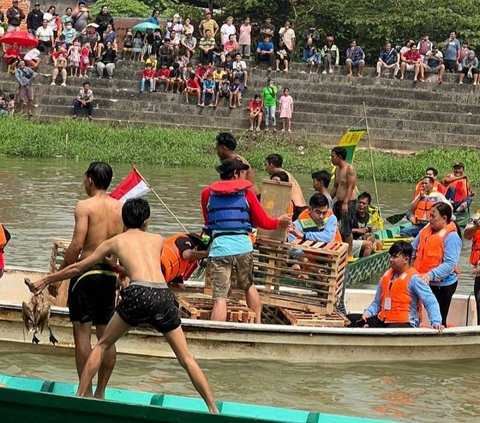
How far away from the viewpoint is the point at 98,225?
907 centimetres

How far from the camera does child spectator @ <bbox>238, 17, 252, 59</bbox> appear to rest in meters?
35.2

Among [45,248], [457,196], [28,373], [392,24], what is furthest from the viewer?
[392,24]

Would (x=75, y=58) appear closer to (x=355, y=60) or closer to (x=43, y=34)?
(x=43, y=34)

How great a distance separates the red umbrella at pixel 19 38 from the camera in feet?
110

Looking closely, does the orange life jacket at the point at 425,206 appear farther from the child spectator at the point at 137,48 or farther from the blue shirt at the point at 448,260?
the child spectator at the point at 137,48

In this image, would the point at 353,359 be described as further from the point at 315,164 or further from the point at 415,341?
the point at 315,164

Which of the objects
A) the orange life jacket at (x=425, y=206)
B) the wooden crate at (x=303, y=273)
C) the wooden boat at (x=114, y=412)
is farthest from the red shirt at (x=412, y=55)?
the wooden boat at (x=114, y=412)

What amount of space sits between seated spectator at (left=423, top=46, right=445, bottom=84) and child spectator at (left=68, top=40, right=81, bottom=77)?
908 centimetres

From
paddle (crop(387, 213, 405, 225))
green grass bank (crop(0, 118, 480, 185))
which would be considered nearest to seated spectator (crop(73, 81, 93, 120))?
green grass bank (crop(0, 118, 480, 185))

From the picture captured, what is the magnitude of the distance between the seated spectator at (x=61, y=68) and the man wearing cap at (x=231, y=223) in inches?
932

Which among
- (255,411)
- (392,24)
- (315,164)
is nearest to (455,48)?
(392,24)

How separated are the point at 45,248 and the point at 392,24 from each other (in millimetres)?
21791

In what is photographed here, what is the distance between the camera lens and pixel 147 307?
822 cm

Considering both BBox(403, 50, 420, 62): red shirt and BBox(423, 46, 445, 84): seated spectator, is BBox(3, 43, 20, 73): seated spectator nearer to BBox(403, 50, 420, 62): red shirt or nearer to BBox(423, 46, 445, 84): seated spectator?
BBox(403, 50, 420, 62): red shirt
